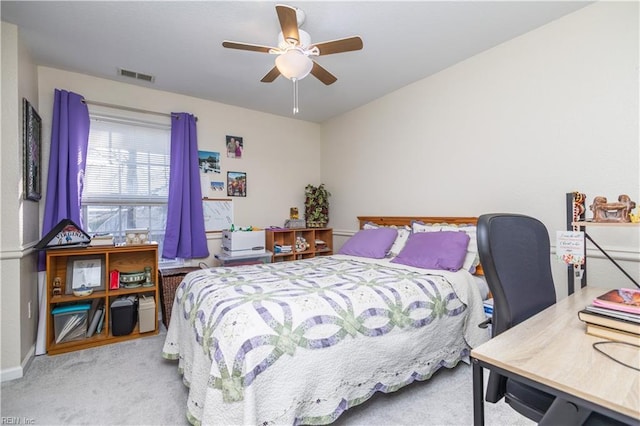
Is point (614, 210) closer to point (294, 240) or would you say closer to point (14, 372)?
point (294, 240)

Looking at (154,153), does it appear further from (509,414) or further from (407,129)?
(509,414)

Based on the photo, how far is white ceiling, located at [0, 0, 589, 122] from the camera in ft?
6.64

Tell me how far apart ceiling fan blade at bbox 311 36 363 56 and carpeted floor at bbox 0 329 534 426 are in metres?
2.25

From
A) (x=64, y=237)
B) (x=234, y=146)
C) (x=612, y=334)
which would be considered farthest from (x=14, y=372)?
(x=612, y=334)

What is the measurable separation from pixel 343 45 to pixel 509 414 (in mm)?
2451

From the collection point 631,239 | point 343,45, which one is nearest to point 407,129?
point 343,45

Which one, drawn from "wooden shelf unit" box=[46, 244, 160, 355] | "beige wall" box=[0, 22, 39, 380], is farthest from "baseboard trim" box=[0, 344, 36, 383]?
"wooden shelf unit" box=[46, 244, 160, 355]

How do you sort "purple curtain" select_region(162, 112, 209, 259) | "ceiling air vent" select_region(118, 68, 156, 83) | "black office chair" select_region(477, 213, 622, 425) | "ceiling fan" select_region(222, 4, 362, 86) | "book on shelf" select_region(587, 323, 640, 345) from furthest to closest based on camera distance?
"purple curtain" select_region(162, 112, 209, 259) < "ceiling air vent" select_region(118, 68, 156, 83) < "ceiling fan" select_region(222, 4, 362, 86) < "black office chair" select_region(477, 213, 622, 425) < "book on shelf" select_region(587, 323, 640, 345)

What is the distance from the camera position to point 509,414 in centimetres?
167

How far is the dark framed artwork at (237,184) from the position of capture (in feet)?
12.5

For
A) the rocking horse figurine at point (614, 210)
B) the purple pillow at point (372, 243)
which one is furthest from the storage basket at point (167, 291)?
the rocking horse figurine at point (614, 210)

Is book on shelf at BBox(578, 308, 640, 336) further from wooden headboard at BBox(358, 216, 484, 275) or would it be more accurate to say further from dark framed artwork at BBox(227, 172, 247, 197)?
dark framed artwork at BBox(227, 172, 247, 197)

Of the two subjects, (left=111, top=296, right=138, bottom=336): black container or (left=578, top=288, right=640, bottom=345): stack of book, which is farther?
(left=111, top=296, right=138, bottom=336): black container

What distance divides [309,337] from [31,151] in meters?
2.74
